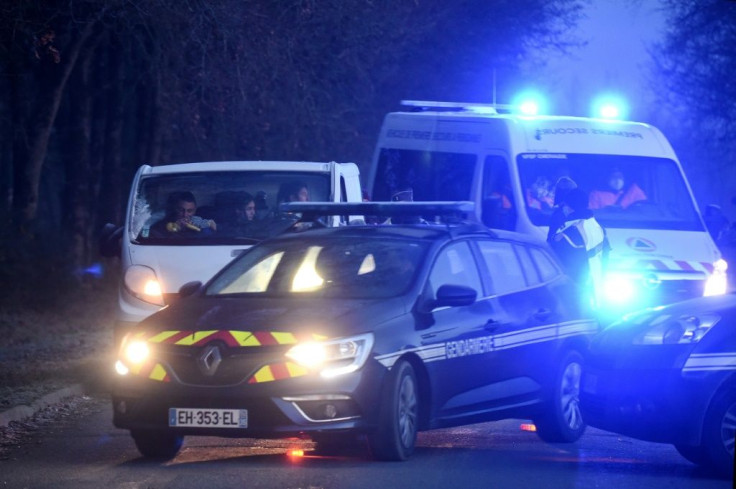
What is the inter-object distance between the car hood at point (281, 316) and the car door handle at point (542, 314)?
1.55 meters

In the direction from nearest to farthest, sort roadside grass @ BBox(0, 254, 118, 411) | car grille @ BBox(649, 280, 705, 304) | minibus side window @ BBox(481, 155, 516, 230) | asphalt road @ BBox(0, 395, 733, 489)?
asphalt road @ BBox(0, 395, 733, 489)
roadside grass @ BBox(0, 254, 118, 411)
car grille @ BBox(649, 280, 705, 304)
minibus side window @ BBox(481, 155, 516, 230)

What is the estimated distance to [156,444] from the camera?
980 cm

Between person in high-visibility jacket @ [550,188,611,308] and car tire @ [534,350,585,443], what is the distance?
303 cm

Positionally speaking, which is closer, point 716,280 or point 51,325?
point 716,280

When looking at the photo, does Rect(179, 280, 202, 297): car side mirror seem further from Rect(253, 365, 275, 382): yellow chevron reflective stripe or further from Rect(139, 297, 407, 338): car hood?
Rect(253, 365, 275, 382): yellow chevron reflective stripe

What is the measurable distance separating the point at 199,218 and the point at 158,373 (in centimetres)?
478

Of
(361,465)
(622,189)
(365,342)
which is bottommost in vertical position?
(361,465)

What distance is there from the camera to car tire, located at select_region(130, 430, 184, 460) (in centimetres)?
971

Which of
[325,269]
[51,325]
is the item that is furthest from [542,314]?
[51,325]

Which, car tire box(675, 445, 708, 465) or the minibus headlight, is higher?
the minibus headlight

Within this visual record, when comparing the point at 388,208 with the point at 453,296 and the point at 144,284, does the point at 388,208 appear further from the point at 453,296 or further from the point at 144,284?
the point at 144,284

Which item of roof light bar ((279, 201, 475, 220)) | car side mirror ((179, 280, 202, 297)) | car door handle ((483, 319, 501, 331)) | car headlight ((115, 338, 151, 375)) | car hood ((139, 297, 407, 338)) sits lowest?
car headlight ((115, 338, 151, 375))

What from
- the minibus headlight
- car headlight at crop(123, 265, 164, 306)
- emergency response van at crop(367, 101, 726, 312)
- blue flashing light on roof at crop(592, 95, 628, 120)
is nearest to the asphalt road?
car headlight at crop(123, 265, 164, 306)

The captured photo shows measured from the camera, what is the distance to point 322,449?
33.8ft
